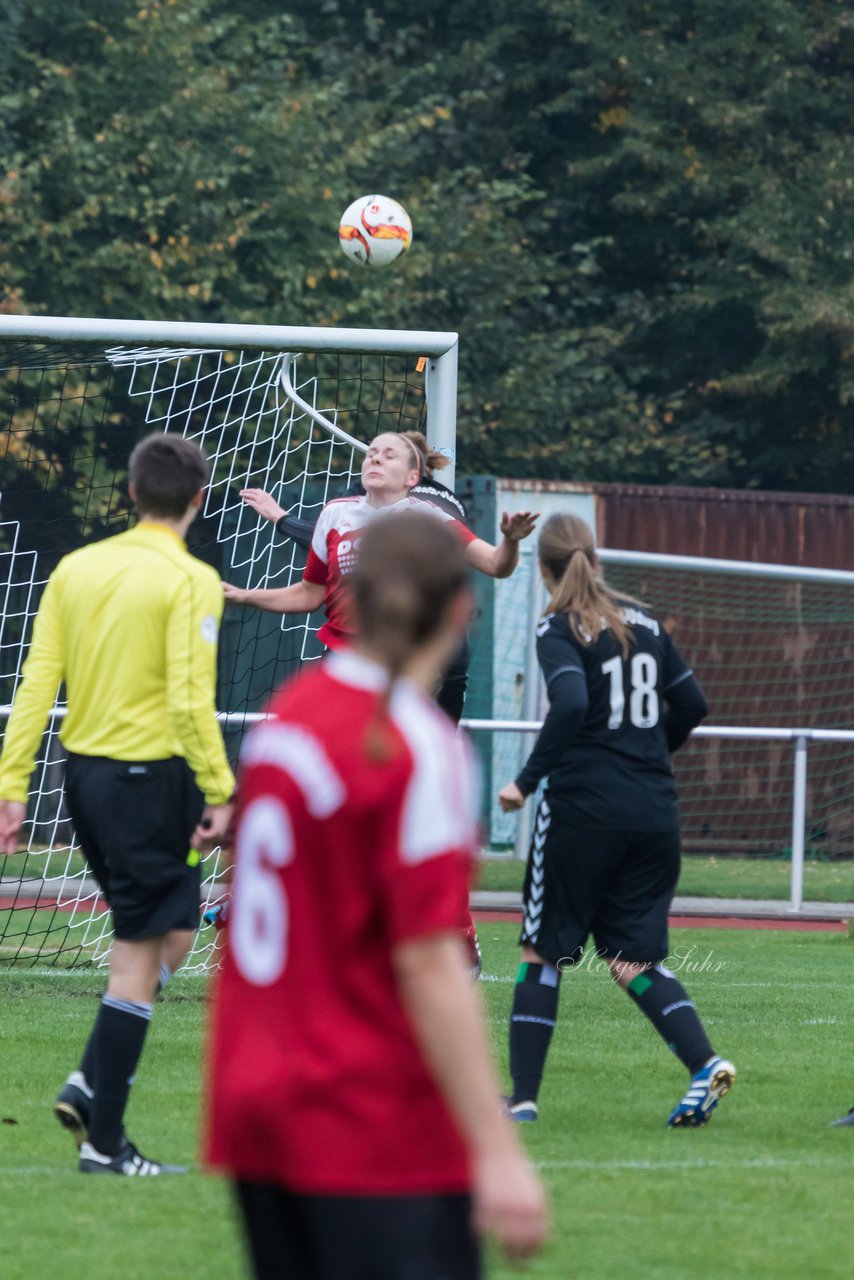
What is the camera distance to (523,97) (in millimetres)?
25109

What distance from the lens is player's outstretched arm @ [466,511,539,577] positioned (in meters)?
6.48

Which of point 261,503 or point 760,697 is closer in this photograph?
point 261,503

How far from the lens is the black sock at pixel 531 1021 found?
19.5ft

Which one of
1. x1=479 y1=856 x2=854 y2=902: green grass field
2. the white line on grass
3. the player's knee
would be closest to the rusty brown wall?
x1=479 y1=856 x2=854 y2=902: green grass field

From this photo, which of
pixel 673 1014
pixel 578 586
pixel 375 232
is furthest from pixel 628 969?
pixel 375 232

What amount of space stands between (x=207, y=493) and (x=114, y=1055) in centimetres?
793

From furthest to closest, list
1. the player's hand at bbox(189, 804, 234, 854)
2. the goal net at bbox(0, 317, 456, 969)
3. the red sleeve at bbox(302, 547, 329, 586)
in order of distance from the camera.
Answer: the goal net at bbox(0, 317, 456, 969) < the red sleeve at bbox(302, 547, 329, 586) < the player's hand at bbox(189, 804, 234, 854)

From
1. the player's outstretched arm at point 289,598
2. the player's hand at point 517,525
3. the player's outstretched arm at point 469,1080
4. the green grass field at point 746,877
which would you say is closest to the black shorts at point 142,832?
the player's hand at point 517,525

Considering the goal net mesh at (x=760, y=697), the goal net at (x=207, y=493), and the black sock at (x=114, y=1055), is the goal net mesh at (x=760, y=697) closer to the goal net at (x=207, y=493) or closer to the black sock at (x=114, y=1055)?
the goal net at (x=207, y=493)

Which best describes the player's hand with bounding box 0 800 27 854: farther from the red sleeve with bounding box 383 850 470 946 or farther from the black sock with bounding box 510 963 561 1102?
the red sleeve with bounding box 383 850 470 946

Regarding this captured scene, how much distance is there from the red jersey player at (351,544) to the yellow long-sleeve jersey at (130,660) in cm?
181

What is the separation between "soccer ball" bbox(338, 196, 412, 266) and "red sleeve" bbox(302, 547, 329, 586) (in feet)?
7.97

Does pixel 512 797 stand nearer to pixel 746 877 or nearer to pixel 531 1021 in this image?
pixel 531 1021

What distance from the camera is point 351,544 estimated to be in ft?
23.8
